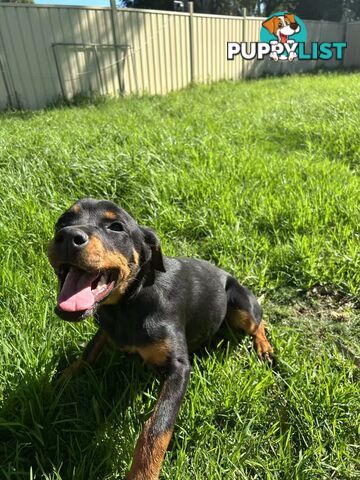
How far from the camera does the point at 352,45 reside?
754 inches

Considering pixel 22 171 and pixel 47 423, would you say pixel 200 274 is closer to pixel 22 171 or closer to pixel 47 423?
pixel 47 423

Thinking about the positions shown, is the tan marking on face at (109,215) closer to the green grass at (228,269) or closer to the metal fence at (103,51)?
the green grass at (228,269)

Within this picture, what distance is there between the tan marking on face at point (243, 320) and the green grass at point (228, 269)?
0.10m

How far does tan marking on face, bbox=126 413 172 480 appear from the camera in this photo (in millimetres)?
1616

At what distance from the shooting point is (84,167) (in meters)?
4.37

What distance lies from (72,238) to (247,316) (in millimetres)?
1376

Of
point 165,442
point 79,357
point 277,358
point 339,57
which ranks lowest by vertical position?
point 339,57

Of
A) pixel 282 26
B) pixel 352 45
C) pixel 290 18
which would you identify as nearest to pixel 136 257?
pixel 282 26

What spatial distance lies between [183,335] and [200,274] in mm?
513

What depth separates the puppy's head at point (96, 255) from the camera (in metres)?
1.69

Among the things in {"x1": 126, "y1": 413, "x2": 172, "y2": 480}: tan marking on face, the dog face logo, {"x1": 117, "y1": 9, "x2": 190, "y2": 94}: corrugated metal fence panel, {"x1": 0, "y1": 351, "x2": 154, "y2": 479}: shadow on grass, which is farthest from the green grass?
the dog face logo

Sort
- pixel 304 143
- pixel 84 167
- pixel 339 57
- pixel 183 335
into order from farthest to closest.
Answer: pixel 339 57 → pixel 304 143 → pixel 84 167 → pixel 183 335

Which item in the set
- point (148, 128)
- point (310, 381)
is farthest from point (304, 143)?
point (310, 381)

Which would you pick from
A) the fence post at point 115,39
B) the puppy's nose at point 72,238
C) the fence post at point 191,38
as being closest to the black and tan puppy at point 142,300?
the puppy's nose at point 72,238
